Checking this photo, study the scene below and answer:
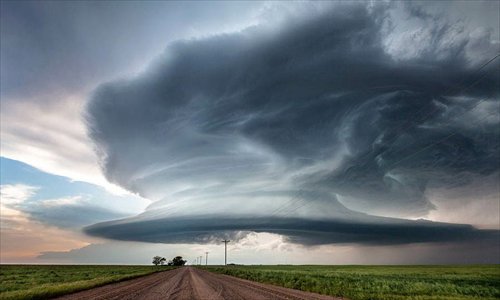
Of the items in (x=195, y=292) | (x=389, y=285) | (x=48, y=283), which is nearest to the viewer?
(x=195, y=292)

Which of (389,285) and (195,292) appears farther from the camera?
(389,285)

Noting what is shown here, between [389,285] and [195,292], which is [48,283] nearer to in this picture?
[195,292]

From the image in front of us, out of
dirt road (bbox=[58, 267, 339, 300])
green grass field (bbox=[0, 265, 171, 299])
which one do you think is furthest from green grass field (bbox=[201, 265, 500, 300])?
green grass field (bbox=[0, 265, 171, 299])

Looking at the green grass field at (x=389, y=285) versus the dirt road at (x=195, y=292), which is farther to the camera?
the green grass field at (x=389, y=285)

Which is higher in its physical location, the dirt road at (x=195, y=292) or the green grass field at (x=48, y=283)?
the green grass field at (x=48, y=283)

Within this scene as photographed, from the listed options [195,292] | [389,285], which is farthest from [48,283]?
[389,285]

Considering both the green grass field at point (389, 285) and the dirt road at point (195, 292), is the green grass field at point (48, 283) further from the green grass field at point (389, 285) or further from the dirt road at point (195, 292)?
the green grass field at point (389, 285)

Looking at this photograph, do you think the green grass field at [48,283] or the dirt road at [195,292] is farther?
the green grass field at [48,283]

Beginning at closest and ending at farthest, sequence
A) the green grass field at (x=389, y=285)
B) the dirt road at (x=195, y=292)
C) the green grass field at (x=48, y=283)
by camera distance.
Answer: the dirt road at (x=195, y=292) < the green grass field at (x=48, y=283) < the green grass field at (x=389, y=285)

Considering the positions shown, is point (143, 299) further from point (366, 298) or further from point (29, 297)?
point (366, 298)

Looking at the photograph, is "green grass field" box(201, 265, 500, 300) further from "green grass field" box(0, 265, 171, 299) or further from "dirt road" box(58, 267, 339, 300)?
"green grass field" box(0, 265, 171, 299)

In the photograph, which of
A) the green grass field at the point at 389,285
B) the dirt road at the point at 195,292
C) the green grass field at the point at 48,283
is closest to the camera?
the dirt road at the point at 195,292

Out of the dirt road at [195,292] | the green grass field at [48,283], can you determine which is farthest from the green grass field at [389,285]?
the green grass field at [48,283]

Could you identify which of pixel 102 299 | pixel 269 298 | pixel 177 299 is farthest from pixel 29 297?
pixel 269 298
